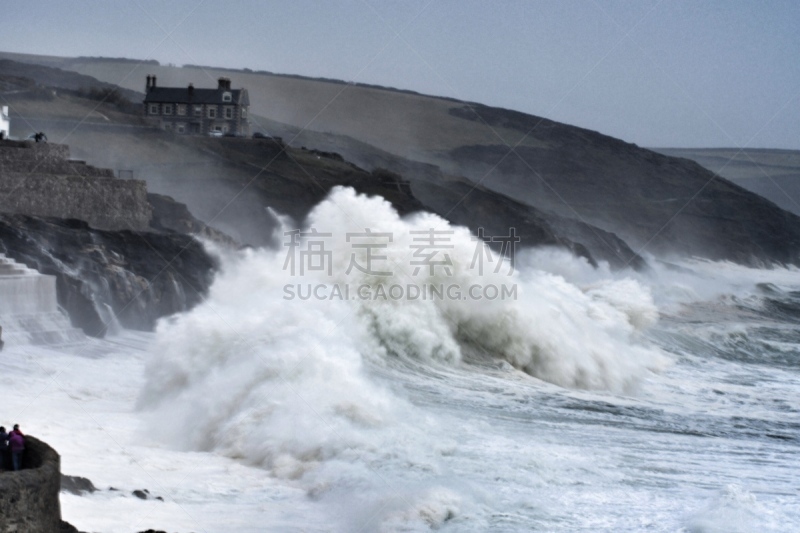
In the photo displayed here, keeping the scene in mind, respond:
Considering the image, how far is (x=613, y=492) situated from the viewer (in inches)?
419

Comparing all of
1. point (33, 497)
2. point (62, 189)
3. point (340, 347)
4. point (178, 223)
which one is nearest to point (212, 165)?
point (178, 223)

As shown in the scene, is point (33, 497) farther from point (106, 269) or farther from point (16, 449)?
point (106, 269)

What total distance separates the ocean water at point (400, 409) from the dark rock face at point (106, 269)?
951 mm

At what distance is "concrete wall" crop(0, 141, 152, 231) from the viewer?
2367cm

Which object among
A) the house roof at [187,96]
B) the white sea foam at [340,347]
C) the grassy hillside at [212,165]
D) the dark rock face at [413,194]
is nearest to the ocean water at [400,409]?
the white sea foam at [340,347]

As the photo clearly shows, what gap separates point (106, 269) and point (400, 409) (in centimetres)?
1065

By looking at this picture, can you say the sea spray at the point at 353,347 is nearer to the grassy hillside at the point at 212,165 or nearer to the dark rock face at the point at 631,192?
the grassy hillside at the point at 212,165

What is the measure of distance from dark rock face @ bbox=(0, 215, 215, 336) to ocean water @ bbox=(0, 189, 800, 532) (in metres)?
0.95

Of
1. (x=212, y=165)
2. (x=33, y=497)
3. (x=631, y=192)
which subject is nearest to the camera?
(x=33, y=497)

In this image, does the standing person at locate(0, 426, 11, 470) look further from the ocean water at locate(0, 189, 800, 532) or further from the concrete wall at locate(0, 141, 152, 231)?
the concrete wall at locate(0, 141, 152, 231)

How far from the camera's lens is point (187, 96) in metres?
47.4

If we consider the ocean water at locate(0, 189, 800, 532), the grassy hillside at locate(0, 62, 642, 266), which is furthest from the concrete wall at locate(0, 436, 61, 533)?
the grassy hillside at locate(0, 62, 642, 266)

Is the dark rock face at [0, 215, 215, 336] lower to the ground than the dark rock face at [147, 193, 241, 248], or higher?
lower

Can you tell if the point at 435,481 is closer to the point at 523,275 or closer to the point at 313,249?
the point at 313,249
